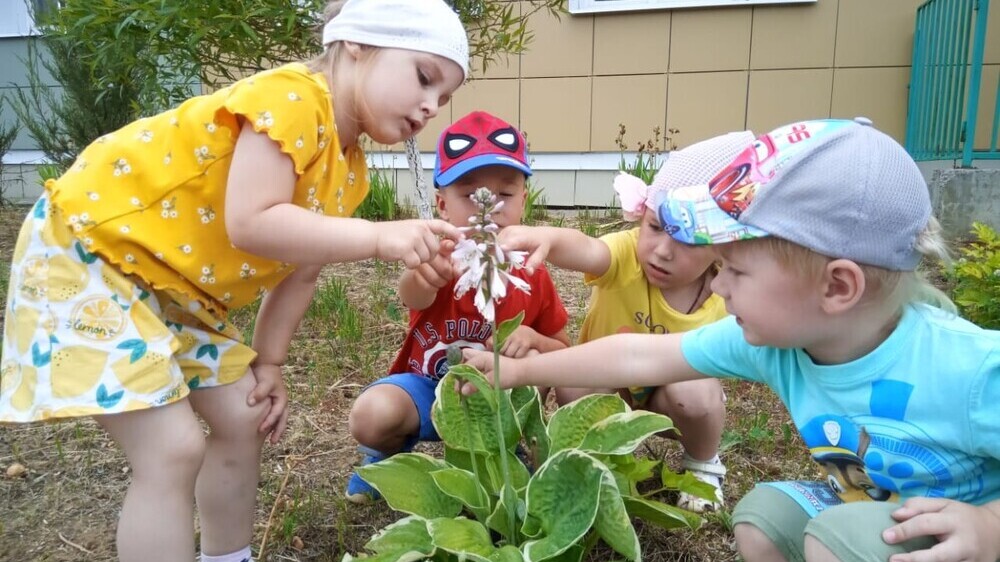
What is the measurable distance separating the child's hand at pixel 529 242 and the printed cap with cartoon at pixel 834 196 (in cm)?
47

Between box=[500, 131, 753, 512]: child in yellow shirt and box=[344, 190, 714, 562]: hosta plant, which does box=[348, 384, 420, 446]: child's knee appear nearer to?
box=[344, 190, 714, 562]: hosta plant

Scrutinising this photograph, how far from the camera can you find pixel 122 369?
1.36 meters

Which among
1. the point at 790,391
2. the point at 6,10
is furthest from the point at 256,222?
the point at 6,10

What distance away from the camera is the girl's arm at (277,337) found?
5.61 ft

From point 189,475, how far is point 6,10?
27.3ft

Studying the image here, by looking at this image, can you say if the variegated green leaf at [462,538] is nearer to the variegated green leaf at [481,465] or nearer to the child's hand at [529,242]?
the variegated green leaf at [481,465]

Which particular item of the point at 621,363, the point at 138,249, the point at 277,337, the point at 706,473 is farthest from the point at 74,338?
the point at 706,473

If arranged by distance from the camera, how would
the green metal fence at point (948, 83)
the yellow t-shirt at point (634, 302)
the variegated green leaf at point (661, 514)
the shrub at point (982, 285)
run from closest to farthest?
the variegated green leaf at point (661, 514)
the yellow t-shirt at point (634, 302)
the shrub at point (982, 285)
the green metal fence at point (948, 83)

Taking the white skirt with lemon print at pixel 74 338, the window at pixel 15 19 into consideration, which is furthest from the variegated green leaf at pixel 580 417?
the window at pixel 15 19

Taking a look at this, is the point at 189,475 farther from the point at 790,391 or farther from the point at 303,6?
the point at 303,6

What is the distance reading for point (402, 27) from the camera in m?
1.52

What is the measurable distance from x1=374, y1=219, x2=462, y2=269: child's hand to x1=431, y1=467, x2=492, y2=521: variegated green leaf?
0.45 m

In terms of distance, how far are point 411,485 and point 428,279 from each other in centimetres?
46

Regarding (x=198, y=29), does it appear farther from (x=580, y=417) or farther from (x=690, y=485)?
(x=690, y=485)
